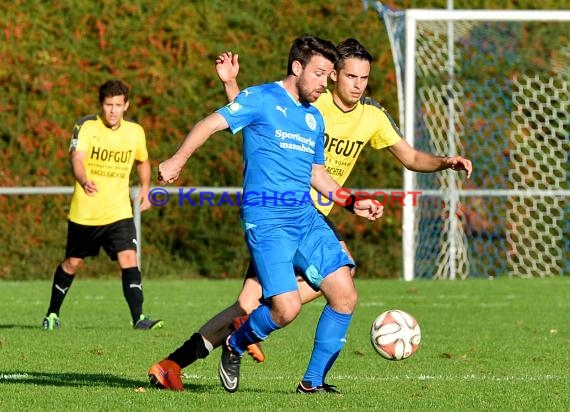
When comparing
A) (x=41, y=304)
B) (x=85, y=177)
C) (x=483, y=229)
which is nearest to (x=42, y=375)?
(x=85, y=177)

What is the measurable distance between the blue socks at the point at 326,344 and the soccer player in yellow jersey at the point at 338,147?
0.23 ft

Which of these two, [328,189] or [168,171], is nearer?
[168,171]

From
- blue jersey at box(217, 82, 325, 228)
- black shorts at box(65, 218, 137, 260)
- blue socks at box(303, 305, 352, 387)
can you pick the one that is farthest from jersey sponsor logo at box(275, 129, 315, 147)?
black shorts at box(65, 218, 137, 260)

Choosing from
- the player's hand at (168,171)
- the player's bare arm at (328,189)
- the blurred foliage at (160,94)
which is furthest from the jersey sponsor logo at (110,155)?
the blurred foliage at (160,94)

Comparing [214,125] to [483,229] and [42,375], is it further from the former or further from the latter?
[483,229]

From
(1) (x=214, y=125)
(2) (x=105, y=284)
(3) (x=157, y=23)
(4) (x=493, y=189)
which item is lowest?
(2) (x=105, y=284)

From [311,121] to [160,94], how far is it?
11.9 metres

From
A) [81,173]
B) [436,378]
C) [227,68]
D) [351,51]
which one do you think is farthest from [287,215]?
[81,173]

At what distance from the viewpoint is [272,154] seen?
6.80m

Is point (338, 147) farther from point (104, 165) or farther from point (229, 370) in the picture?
point (104, 165)

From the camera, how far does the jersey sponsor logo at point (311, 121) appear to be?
273 inches

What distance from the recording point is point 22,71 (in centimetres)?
1816

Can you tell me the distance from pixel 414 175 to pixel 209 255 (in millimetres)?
3525

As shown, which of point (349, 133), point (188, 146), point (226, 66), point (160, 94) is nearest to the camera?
point (188, 146)
